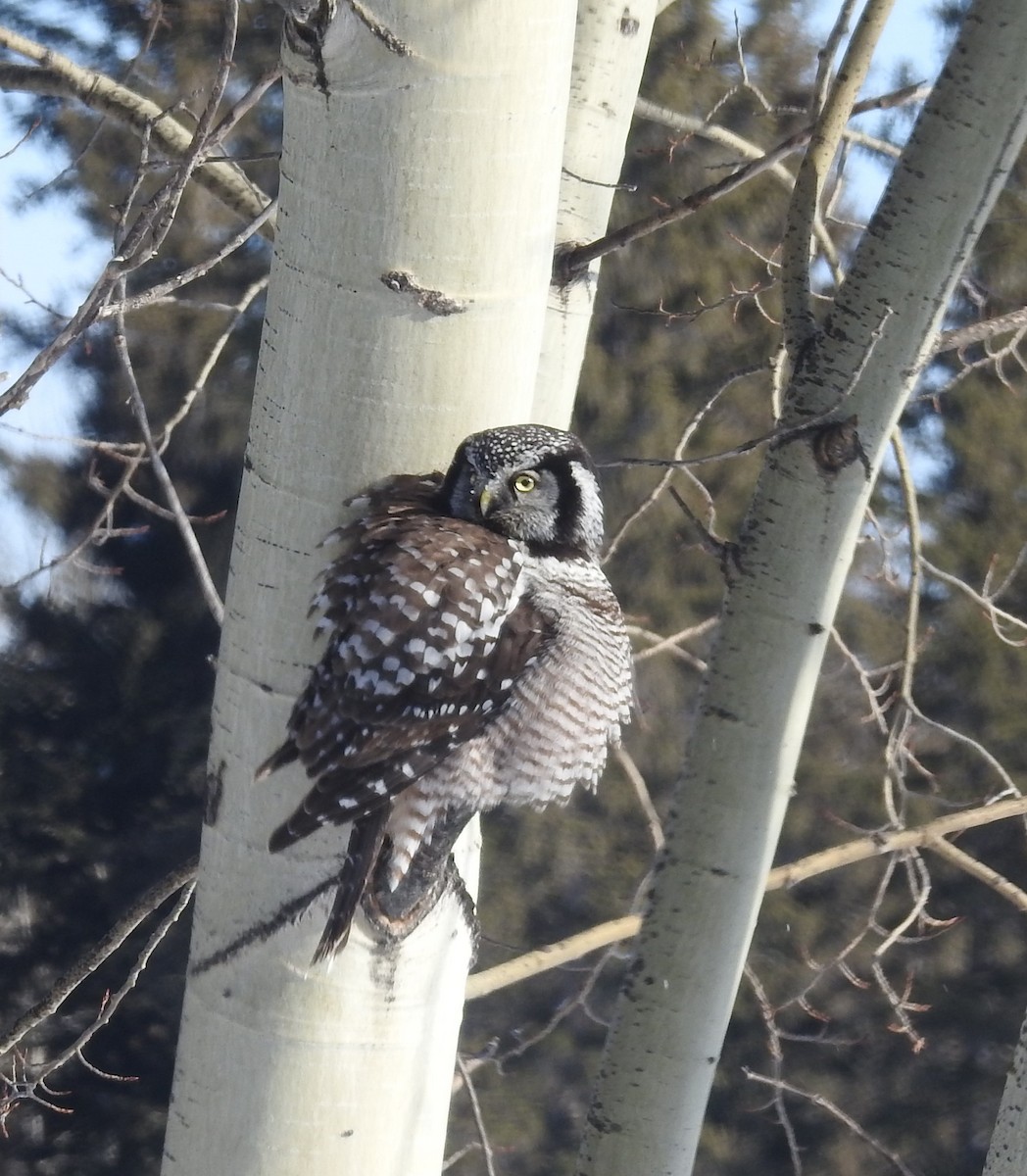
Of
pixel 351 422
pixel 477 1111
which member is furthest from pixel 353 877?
pixel 477 1111

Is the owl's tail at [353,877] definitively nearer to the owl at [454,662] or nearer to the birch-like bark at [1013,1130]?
the owl at [454,662]

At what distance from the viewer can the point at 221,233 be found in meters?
2.18

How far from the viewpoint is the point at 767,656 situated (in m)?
1.11

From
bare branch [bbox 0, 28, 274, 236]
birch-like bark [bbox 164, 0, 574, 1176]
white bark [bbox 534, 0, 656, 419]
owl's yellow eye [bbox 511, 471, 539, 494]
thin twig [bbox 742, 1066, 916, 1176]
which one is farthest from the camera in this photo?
thin twig [bbox 742, 1066, 916, 1176]

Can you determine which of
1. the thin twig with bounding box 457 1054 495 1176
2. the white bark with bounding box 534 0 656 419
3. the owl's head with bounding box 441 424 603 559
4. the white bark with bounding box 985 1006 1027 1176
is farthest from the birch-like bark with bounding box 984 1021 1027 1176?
the white bark with bounding box 534 0 656 419

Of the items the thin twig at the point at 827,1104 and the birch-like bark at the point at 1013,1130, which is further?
the thin twig at the point at 827,1104

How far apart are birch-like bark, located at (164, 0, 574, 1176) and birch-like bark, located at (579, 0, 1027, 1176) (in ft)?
1.05

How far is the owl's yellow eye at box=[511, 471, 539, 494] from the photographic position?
933 mm

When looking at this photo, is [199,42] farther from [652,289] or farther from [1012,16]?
[1012,16]

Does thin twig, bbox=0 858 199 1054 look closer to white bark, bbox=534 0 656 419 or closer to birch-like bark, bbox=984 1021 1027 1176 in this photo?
white bark, bbox=534 0 656 419

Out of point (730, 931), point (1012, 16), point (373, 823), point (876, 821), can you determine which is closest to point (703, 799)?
point (730, 931)

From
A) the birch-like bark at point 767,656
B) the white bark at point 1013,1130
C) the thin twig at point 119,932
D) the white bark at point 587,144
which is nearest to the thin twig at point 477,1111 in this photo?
the birch-like bark at point 767,656

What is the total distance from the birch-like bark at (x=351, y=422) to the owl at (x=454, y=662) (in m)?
0.02

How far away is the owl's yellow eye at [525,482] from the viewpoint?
3.06 ft
